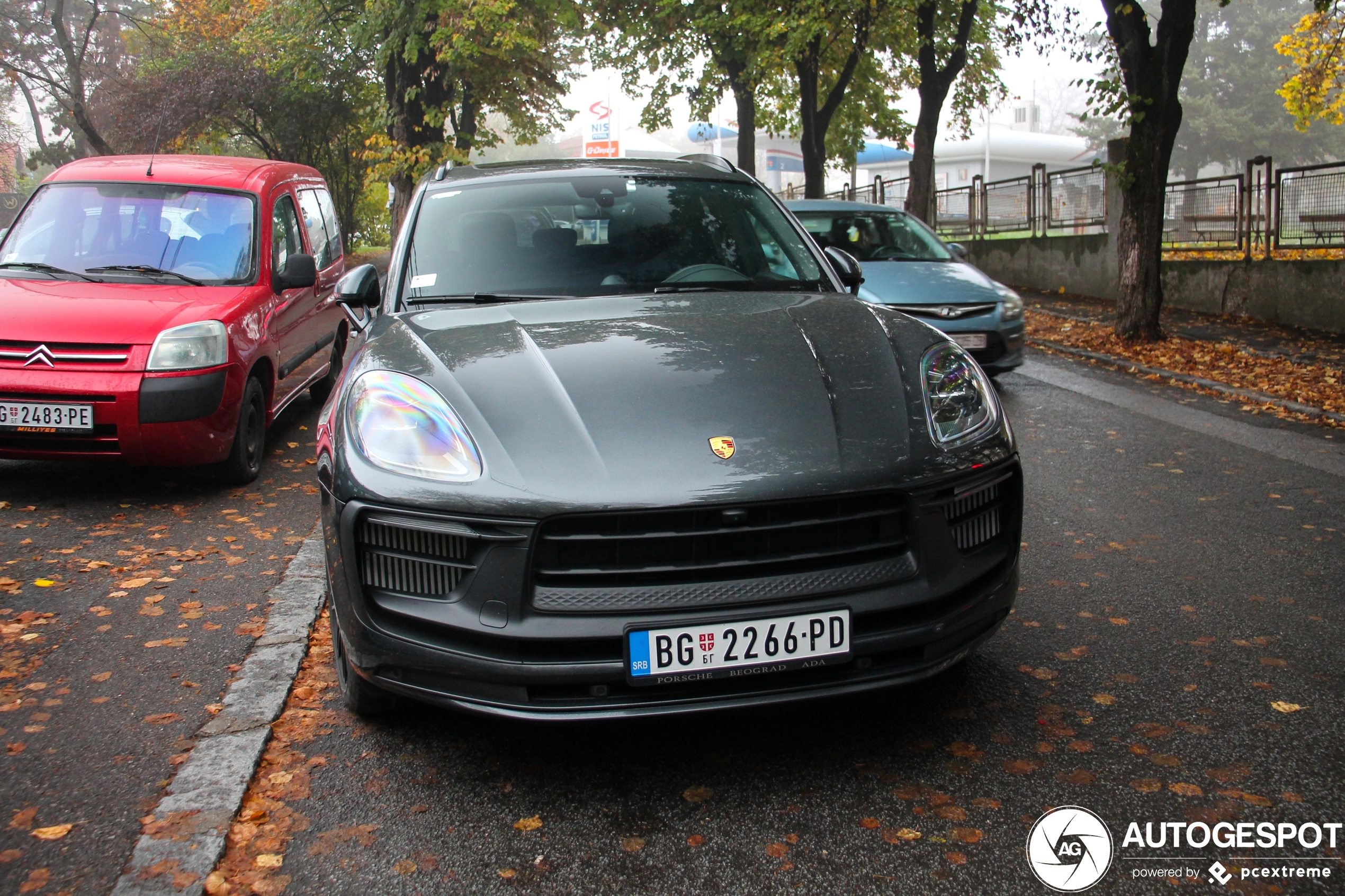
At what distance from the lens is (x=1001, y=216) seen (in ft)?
74.7

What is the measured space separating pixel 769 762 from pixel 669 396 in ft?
3.36

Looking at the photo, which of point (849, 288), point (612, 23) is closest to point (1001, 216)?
point (612, 23)

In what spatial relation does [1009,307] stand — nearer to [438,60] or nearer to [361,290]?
[361,290]

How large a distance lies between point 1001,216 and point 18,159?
7767 cm

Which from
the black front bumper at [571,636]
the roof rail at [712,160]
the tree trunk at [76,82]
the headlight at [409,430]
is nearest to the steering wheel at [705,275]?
the roof rail at [712,160]

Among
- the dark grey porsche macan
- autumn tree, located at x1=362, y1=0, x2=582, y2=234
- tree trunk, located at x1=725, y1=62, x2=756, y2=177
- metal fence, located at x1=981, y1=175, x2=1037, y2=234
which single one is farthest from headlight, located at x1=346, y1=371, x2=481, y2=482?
tree trunk, located at x1=725, y1=62, x2=756, y2=177

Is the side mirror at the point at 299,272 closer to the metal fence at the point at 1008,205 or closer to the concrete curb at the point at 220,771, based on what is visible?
the concrete curb at the point at 220,771

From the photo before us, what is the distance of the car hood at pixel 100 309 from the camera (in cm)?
616

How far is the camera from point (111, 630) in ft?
14.3

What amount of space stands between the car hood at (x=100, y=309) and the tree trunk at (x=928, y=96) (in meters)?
15.0

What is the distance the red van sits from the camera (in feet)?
20.0

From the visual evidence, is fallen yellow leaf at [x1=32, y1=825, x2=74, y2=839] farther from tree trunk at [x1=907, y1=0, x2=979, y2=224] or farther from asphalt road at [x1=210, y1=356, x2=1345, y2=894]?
tree trunk at [x1=907, y1=0, x2=979, y2=224]

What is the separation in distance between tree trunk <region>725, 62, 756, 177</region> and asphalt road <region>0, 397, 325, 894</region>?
19.4 meters

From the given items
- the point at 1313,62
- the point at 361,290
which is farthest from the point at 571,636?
the point at 1313,62
